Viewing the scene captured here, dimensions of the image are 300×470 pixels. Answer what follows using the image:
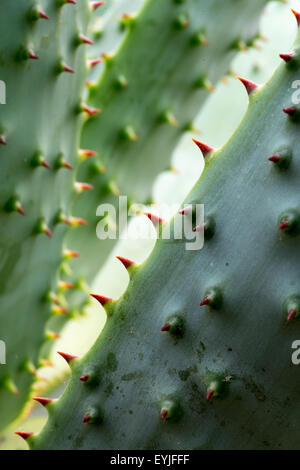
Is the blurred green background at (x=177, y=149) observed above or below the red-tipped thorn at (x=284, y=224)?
below

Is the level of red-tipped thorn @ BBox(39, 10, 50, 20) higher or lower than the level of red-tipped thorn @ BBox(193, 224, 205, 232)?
higher

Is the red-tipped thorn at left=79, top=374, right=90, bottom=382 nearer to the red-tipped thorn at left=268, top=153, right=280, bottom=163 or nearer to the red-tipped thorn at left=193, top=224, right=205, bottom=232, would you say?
the red-tipped thorn at left=193, top=224, right=205, bottom=232

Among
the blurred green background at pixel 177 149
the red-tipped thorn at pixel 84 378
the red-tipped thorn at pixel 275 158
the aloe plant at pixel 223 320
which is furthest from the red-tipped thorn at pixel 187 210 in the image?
the blurred green background at pixel 177 149

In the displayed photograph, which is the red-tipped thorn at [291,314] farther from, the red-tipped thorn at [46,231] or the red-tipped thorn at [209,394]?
the red-tipped thorn at [46,231]

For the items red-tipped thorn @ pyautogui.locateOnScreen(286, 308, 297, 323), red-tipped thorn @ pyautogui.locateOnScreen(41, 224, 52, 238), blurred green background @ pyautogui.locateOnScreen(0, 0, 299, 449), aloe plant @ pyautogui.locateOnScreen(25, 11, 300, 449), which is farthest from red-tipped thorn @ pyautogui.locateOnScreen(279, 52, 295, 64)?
blurred green background @ pyautogui.locateOnScreen(0, 0, 299, 449)

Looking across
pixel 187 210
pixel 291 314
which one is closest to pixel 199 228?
pixel 187 210

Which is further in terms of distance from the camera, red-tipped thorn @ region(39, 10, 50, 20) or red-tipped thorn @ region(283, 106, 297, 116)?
red-tipped thorn @ region(39, 10, 50, 20)

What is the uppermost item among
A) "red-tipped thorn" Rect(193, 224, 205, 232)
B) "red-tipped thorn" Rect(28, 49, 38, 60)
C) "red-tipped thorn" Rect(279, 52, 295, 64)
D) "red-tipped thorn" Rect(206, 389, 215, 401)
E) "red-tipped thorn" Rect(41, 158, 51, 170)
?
"red-tipped thorn" Rect(279, 52, 295, 64)

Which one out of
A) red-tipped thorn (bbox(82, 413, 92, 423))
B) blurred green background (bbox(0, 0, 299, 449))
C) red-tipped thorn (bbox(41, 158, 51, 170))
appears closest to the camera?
red-tipped thorn (bbox(82, 413, 92, 423))

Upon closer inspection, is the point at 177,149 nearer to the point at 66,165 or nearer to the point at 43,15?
the point at 66,165
